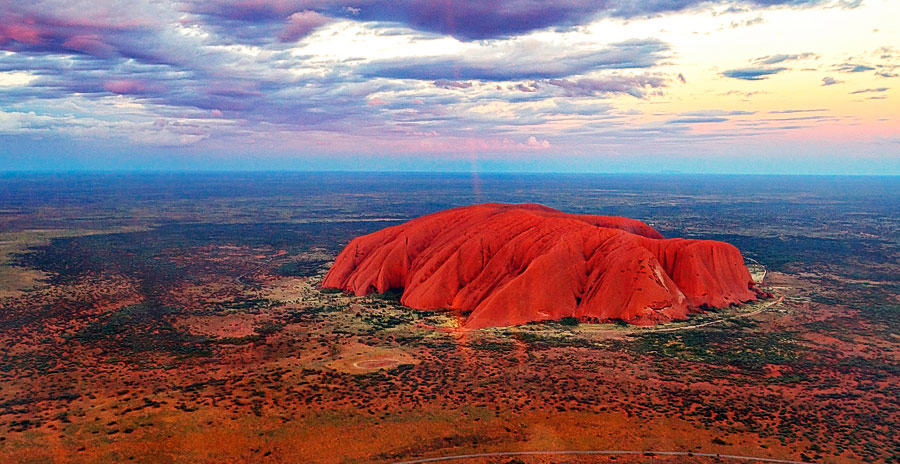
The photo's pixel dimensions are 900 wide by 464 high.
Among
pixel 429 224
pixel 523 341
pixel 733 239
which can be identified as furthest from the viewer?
pixel 733 239

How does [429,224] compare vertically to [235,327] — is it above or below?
above

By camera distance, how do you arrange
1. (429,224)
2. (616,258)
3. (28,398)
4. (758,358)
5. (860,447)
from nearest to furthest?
(860,447) < (28,398) < (758,358) < (616,258) < (429,224)

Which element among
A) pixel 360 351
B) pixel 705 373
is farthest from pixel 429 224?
pixel 705 373

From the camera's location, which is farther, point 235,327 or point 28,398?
point 235,327

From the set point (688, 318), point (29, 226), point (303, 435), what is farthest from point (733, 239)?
point (29, 226)

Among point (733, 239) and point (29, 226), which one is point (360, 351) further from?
point (29, 226)

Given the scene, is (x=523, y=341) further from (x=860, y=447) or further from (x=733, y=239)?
(x=733, y=239)
